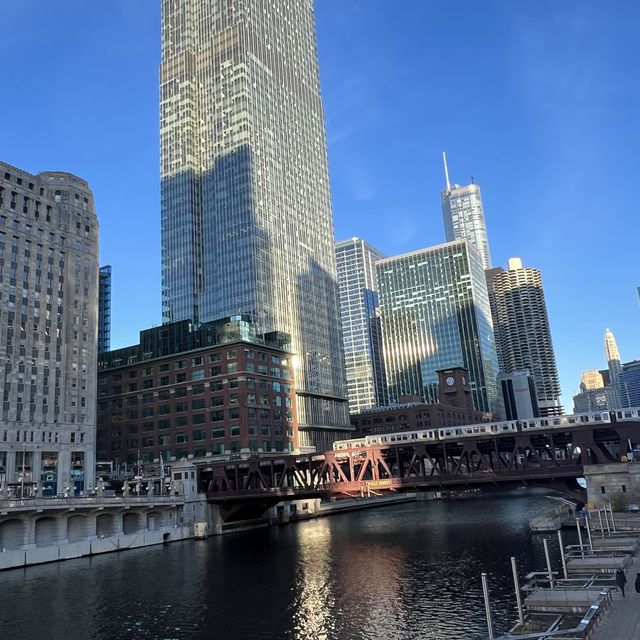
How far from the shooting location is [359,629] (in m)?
44.2

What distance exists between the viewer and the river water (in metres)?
45.7

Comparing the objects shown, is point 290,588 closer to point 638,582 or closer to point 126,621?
point 126,621

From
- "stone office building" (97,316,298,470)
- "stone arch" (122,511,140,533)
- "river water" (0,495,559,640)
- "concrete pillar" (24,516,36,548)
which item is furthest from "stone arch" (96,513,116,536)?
"stone office building" (97,316,298,470)

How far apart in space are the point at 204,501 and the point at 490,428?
2322 inches

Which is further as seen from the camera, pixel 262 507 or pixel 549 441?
pixel 262 507

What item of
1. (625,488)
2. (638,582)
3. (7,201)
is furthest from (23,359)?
(638,582)

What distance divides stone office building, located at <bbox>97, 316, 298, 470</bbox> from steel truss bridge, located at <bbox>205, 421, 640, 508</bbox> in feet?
128

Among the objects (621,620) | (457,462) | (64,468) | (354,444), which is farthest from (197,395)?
(621,620)

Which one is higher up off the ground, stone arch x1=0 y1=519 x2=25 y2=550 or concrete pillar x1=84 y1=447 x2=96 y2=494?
concrete pillar x1=84 y1=447 x2=96 y2=494

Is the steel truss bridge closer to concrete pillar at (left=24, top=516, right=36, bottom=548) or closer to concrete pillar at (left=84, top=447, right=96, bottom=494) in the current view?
concrete pillar at (left=24, top=516, right=36, bottom=548)

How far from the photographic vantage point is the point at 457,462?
9706 centimetres

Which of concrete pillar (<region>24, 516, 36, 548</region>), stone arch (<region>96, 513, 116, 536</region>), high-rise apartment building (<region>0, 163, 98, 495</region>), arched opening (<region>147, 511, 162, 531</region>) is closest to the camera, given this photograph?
concrete pillar (<region>24, 516, 36, 548</region>)

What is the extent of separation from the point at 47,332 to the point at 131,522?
5661cm

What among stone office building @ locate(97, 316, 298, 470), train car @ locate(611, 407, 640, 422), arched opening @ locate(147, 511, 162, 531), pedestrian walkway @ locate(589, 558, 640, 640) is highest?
stone office building @ locate(97, 316, 298, 470)
